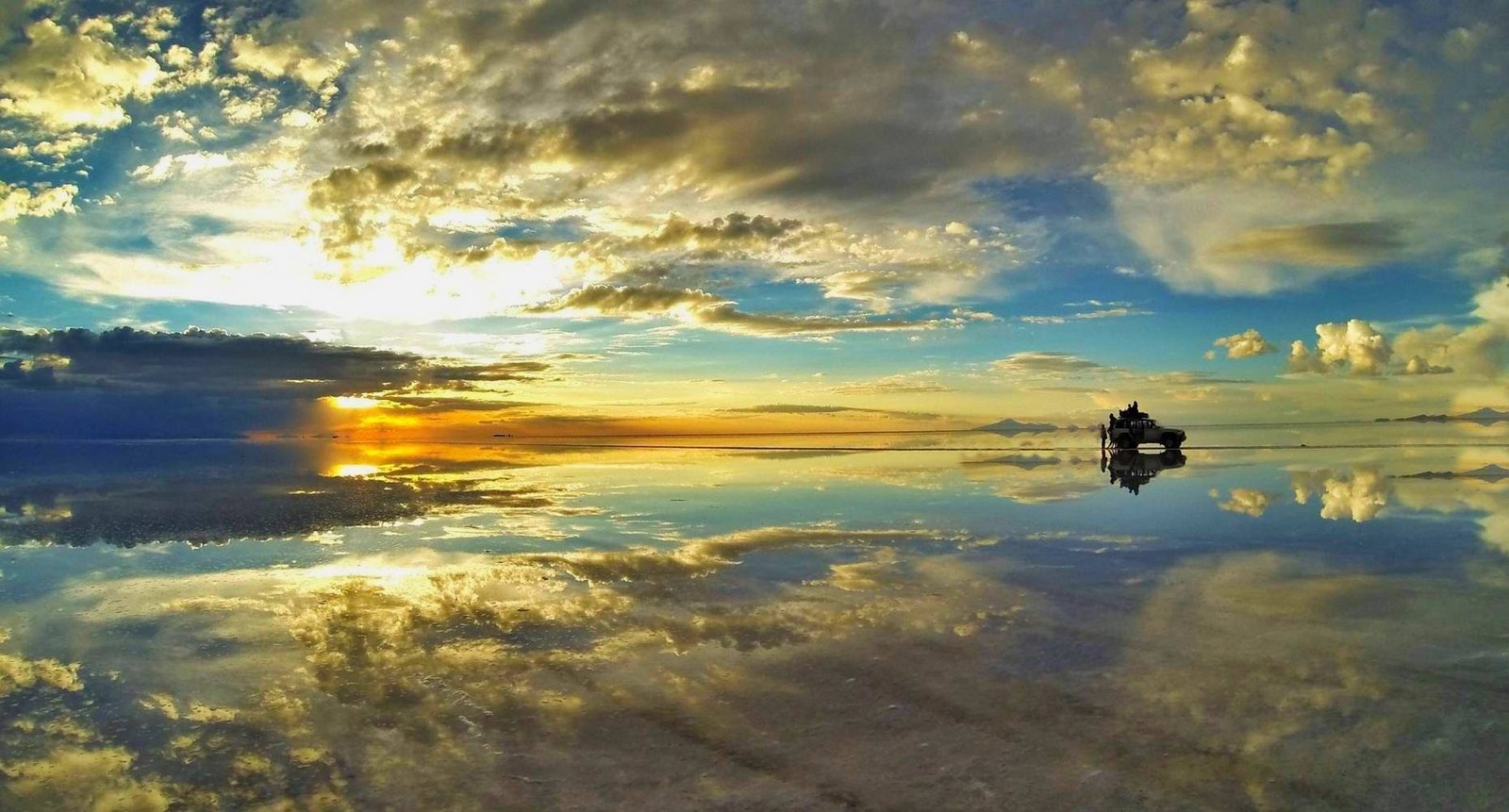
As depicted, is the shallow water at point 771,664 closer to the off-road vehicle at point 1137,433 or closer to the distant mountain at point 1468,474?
the distant mountain at point 1468,474

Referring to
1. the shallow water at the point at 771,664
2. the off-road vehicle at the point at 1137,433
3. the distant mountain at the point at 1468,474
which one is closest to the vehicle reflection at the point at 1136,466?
the off-road vehicle at the point at 1137,433

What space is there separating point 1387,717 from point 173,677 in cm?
1420

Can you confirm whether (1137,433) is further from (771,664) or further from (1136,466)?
(771,664)

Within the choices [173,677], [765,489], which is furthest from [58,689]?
[765,489]

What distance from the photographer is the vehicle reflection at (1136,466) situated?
1376 inches

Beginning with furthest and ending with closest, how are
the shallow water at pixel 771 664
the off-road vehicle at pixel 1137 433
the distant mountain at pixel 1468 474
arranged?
the off-road vehicle at pixel 1137 433, the distant mountain at pixel 1468 474, the shallow water at pixel 771 664

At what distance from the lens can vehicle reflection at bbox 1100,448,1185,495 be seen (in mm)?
34950

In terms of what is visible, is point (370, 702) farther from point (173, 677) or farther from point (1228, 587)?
point (1228, 587)

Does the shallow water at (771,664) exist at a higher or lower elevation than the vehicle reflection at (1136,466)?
higher

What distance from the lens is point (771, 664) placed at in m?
9.98

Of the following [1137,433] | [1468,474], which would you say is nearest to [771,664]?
[1468,474]

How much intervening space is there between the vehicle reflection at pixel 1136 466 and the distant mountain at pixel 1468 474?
10475mm

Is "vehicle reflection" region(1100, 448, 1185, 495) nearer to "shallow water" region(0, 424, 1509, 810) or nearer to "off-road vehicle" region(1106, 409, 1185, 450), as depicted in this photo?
"off-road vehicle" region(1106, 409, 1185, 450)

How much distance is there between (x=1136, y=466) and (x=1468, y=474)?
14.4m
